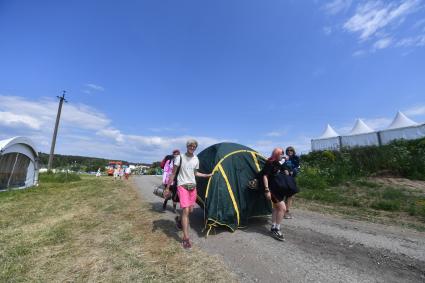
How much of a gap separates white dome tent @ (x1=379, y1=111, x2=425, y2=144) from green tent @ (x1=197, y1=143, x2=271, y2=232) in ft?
59.0

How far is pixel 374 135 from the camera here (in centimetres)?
2288

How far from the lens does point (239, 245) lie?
4.83m

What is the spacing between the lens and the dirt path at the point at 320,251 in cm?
370

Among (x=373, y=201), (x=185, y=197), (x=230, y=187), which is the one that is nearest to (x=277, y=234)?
(x=230, y=187)

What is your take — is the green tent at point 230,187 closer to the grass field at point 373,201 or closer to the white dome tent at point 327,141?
the grass field at point 373,201

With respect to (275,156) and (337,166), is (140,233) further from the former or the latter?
(337,166)

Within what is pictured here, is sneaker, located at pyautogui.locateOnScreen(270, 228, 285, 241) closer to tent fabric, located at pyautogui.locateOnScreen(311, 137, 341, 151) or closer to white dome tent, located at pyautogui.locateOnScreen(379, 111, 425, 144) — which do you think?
white dome tent, located at pyautogui.locateOnScreen(379, 111, 425, 144)

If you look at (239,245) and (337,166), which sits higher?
(337,166)

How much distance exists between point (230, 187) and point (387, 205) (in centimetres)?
631

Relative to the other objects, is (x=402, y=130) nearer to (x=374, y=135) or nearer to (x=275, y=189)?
(x=374, y=135)

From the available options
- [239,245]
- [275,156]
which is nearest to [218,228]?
[239,245]

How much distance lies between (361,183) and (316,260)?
32.1ft

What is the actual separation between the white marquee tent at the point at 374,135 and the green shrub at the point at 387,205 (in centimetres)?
1278

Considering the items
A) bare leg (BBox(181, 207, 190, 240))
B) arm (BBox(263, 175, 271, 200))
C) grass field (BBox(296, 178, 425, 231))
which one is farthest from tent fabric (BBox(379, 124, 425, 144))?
bare leg (BBox(181, 207, 190, 240))
